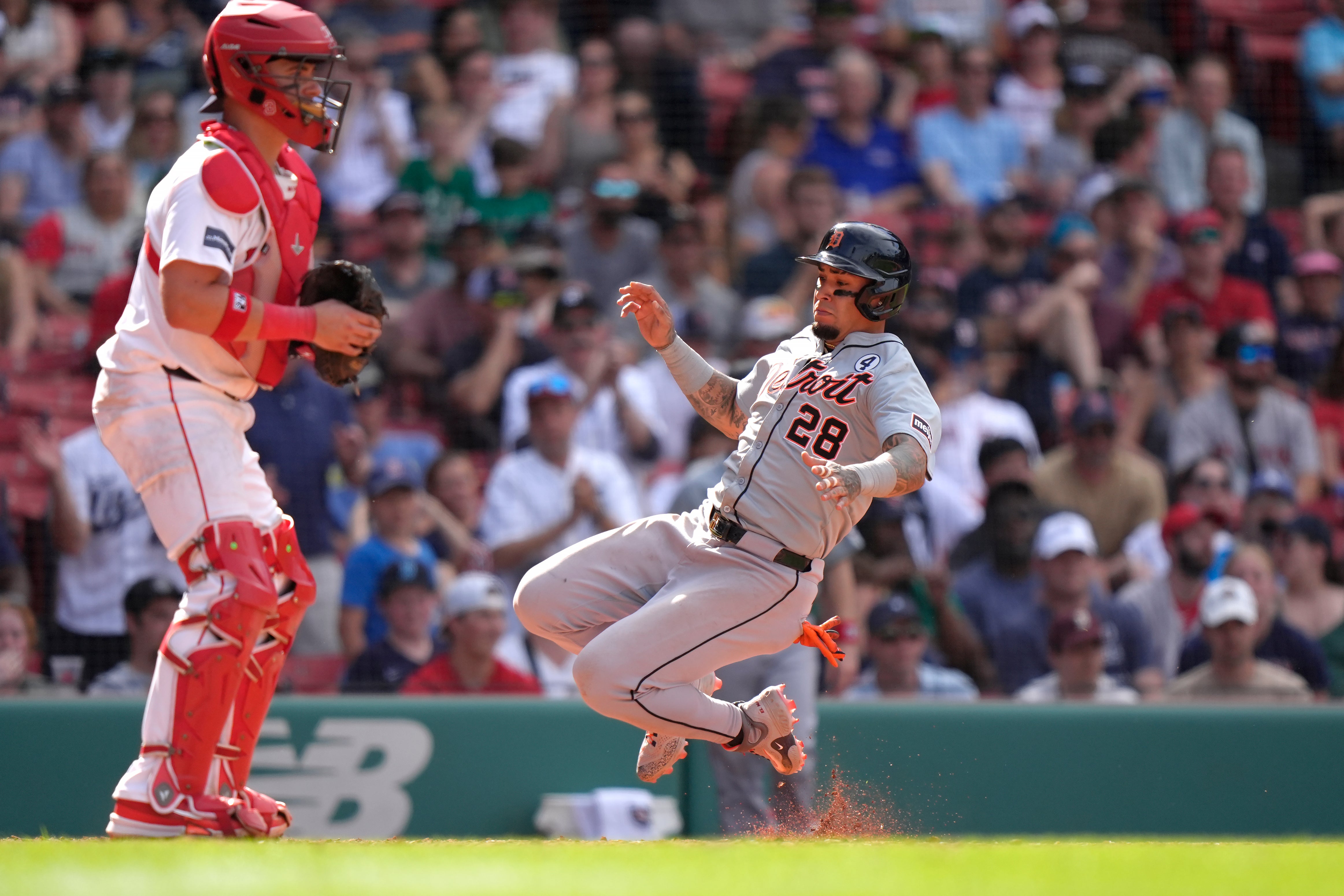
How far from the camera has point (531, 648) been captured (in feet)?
25.5

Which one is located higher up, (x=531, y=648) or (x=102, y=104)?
(x=102, y=104)

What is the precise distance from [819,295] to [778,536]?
762 millimetres

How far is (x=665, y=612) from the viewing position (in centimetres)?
470

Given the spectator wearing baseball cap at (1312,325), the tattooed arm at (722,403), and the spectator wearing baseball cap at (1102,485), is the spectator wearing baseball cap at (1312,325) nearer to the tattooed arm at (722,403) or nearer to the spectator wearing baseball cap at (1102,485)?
the spectator wearing baseball cap at (1102,485)

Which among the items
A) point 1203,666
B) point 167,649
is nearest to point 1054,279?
point 1203,666

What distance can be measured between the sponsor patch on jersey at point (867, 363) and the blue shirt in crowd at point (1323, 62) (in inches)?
303

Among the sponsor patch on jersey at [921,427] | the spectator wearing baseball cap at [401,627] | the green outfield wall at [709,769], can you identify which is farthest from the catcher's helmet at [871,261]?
the spectator wearing baseball cap at [401,627]

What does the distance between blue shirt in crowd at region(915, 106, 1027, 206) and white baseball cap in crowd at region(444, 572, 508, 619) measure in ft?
16.1

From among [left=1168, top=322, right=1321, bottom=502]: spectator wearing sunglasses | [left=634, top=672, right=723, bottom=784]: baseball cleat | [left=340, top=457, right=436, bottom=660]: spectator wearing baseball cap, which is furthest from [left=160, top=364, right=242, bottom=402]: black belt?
[left=1168, top=322, right=1321, bottom=502]: spectator wearing sunglasses

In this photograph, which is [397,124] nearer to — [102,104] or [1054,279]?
[102,104]

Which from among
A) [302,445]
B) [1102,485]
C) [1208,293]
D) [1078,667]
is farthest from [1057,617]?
[302,445]

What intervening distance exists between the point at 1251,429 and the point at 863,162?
122 inches

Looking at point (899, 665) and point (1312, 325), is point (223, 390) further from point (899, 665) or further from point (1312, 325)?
point (1312, 325)

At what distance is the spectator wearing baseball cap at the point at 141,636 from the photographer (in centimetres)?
699
